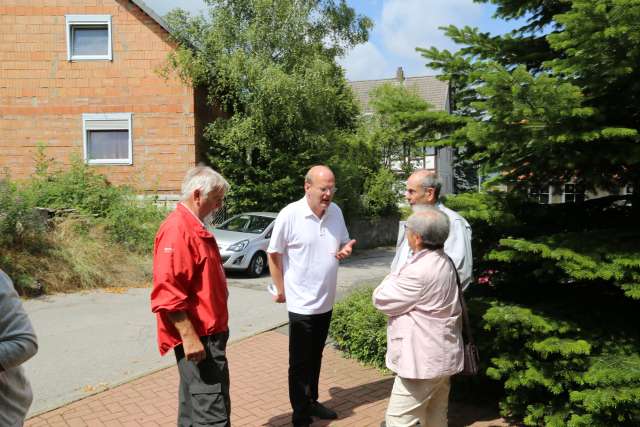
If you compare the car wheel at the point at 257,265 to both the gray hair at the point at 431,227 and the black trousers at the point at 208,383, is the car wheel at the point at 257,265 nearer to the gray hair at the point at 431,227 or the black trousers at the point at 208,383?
the black trousers at the point at 208,383

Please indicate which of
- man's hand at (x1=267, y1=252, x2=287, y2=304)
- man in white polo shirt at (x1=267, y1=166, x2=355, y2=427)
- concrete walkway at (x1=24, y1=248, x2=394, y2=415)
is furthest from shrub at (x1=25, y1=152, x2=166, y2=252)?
man in white polo shirt at (x1=267, y1=166, x2=355, y2=427)

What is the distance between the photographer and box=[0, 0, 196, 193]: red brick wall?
16438 mm

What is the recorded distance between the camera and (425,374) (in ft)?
10.3

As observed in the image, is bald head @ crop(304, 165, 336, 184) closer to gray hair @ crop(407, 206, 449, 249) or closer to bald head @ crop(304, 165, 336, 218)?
bald head @ crop(304, 165, 336, 218)

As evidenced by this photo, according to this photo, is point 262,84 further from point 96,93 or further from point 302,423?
point 302,423

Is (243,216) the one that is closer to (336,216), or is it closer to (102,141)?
(102,141)

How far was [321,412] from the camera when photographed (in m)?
4.44

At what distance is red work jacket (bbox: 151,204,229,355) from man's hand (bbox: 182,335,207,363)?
0.12 meters

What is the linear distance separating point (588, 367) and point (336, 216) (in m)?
2.16

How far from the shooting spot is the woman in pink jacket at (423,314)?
10.3 feet

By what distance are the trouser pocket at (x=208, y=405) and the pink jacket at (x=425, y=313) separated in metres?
1.07

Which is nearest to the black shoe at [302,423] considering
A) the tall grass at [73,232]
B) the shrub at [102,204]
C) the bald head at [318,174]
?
the bald head at [318,174]

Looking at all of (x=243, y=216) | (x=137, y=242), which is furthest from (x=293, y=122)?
(x=137, y=242)

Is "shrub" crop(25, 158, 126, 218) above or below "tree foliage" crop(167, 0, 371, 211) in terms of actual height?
below
